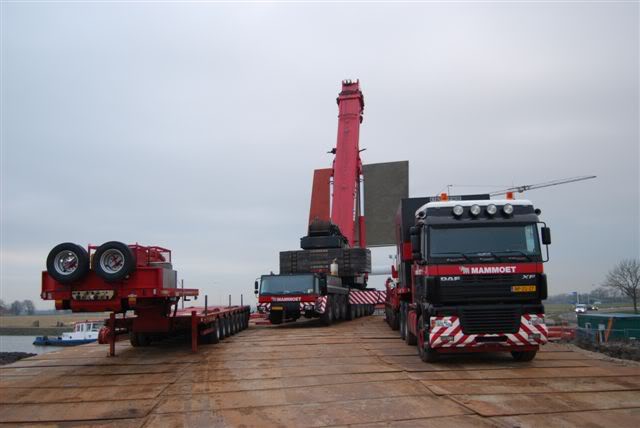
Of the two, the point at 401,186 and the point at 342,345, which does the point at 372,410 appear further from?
the point at 401,186

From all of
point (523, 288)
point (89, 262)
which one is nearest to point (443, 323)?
point (523, 288)

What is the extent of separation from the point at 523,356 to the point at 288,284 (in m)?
9.08

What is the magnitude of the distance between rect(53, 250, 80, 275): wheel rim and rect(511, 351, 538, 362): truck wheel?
8.22 meters

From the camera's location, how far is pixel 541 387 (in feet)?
25.5

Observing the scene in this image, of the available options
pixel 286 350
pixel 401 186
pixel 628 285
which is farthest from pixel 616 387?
pixel 628 285

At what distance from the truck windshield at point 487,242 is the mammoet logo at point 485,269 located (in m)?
0.20

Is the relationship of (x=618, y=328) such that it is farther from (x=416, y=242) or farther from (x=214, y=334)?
(x=214, y=334)

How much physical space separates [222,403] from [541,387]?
174 inches

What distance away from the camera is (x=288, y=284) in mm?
17703

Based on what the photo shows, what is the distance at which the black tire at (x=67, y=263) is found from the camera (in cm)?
1020

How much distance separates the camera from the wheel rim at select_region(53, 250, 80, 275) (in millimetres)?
10281

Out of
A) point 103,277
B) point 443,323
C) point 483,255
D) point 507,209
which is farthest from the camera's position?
point 103,277

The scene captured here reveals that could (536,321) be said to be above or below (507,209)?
below

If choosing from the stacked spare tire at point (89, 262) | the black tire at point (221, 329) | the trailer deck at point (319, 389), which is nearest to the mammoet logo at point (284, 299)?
the black tire at point (221, 329)
